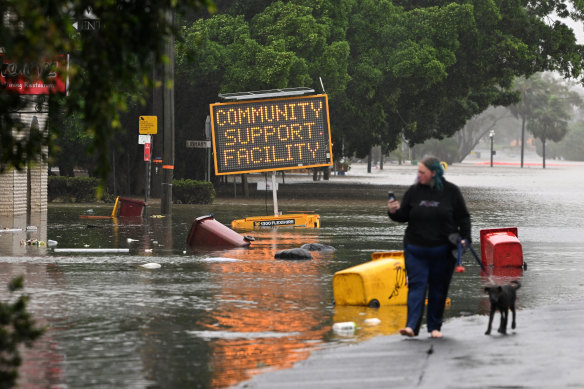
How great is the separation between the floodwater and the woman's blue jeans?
2.05 ft

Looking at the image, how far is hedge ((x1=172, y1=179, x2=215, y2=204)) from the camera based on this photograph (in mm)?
39000

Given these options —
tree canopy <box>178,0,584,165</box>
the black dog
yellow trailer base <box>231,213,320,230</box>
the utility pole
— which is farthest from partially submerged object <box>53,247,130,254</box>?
tree canopy <box>178,0,584,165</box>

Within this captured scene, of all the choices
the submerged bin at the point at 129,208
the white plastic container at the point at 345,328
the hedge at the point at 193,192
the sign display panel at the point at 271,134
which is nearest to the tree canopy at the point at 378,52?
the hedge at the point at 193,192

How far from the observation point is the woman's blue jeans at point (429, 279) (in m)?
10.4

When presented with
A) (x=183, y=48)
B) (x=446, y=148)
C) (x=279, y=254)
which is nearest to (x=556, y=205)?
(x=279, y=254)

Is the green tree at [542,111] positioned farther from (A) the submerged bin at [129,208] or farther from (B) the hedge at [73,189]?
(A) the submerged bin at [129,208]

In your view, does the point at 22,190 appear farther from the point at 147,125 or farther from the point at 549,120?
the point at 549,120

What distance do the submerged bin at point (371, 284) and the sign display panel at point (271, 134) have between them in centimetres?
1576

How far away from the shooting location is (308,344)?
10281 mm

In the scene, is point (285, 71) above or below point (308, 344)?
above

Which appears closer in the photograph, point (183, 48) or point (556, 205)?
point (183, 48)

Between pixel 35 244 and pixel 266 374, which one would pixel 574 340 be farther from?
pixel 35 244

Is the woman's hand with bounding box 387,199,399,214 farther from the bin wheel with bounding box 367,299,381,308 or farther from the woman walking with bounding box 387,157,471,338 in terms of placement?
the bin wheel with bounding box 367,299,381,308

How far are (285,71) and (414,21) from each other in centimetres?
837
